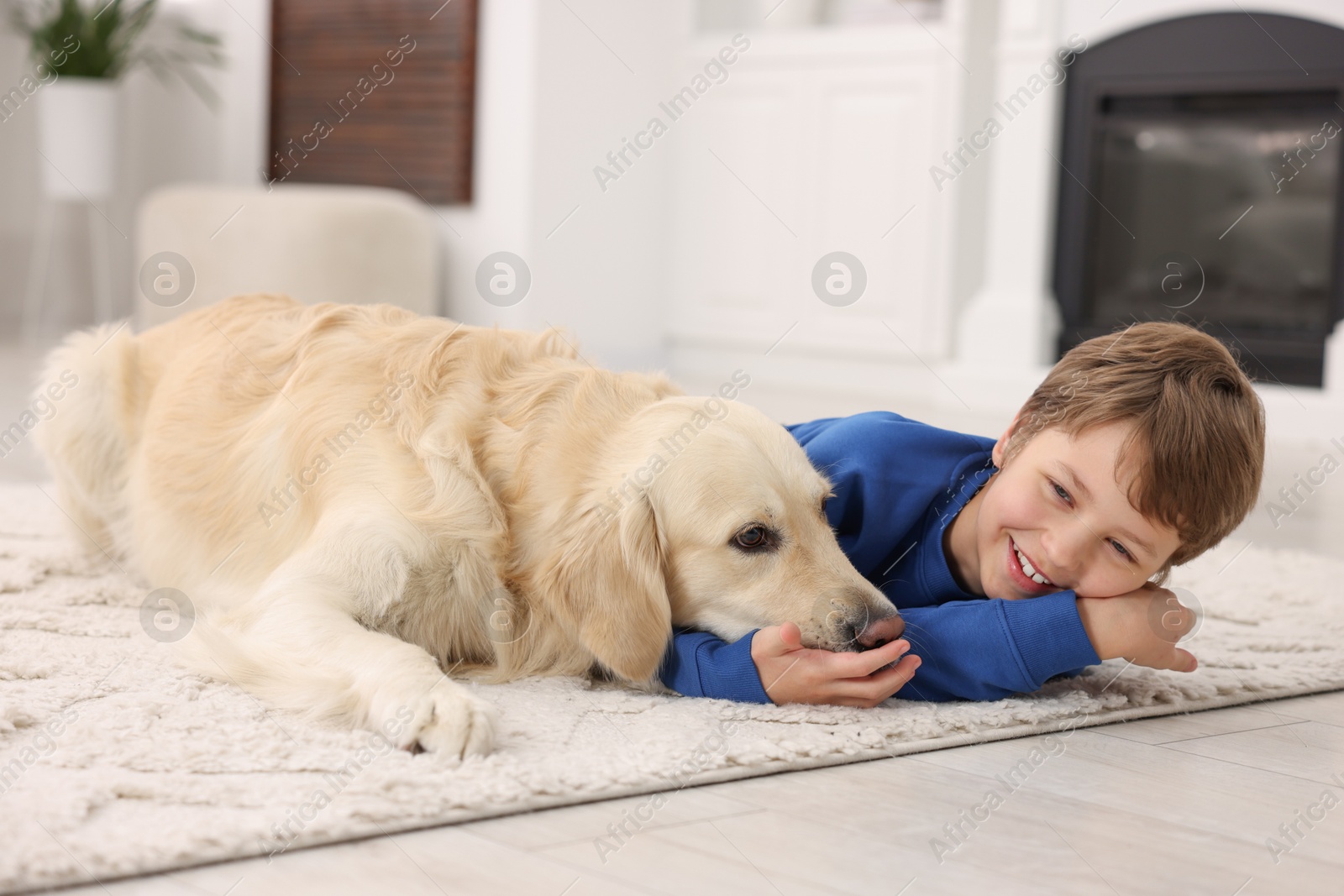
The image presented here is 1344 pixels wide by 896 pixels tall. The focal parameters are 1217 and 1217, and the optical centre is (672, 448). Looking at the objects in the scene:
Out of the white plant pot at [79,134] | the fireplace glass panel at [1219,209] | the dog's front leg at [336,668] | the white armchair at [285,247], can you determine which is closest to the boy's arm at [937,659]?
the dog's front leg at [336,668]

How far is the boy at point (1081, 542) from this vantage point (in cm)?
162

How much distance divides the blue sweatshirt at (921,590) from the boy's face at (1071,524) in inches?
2.5

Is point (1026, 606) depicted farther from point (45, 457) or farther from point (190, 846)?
point (45, 457)

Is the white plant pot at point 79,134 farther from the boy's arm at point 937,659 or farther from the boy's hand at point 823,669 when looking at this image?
the boy's hand at point 823,669

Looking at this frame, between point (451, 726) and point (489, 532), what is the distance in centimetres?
35

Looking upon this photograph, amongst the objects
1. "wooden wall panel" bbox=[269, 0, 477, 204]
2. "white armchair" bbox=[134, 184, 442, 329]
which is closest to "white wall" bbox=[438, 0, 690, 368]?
"wooden wall panel" bbox=[269, 0, 477, 204]

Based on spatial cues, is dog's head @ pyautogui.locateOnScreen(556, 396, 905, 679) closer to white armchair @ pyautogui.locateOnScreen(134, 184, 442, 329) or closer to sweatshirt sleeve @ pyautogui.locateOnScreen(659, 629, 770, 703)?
sweatshirt sleeve @ pyautogui.locateOnScreen(659, 629, 770, 703)

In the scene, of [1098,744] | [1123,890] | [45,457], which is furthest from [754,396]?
[1123,890]

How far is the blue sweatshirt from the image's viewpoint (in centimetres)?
165

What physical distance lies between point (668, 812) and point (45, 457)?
63.9 inches

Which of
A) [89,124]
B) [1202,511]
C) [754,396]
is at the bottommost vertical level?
[754,396]

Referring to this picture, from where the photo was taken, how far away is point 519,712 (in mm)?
1527

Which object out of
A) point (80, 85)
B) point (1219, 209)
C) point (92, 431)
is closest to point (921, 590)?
point (92, 431)

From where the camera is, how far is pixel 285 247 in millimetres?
5570
